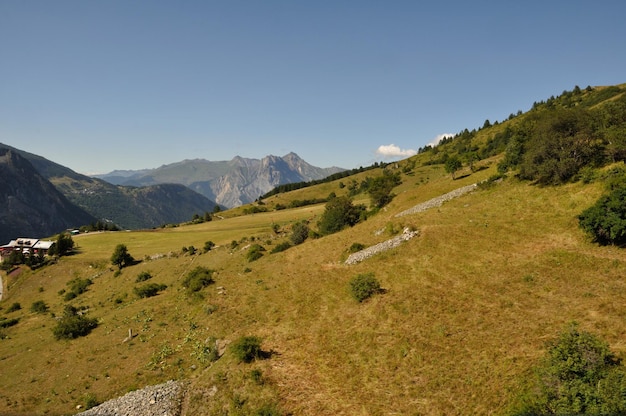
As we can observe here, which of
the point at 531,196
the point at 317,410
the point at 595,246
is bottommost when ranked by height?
the point at 317,410

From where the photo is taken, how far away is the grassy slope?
20.3 m

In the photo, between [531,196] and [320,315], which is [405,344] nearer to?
[320,315]

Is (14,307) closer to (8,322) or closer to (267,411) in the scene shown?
(8,322)


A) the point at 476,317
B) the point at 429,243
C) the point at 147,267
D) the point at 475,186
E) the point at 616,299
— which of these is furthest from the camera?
the point at 147,267

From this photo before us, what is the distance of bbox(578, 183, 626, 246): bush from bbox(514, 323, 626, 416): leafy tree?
18.3 meters

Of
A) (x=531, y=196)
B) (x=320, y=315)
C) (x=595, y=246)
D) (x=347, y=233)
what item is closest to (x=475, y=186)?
(x=531, y=196)

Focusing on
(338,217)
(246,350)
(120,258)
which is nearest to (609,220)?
(246,350)

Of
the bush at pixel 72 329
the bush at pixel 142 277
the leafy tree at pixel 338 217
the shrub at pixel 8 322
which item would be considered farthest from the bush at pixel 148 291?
the leafy tree at pixel 338 217

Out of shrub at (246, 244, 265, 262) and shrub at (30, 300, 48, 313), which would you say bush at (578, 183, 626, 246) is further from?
shrub at (30, 300, 48, 313)

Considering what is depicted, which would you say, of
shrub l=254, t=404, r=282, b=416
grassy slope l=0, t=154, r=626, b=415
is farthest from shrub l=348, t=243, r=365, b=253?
shrub l=254, t=404, r=282, b=416

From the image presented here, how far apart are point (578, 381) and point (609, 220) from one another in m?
22.5

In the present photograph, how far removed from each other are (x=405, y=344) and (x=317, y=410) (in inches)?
303

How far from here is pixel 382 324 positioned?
26375 mm

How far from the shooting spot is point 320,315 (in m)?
31.0
